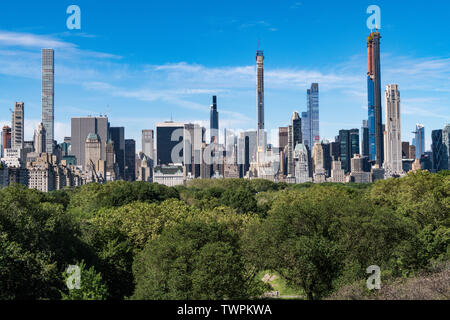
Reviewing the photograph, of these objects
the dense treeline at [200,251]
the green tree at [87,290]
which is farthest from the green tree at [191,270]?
the green tree at [87,290]

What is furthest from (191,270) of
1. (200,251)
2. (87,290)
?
(87,290)

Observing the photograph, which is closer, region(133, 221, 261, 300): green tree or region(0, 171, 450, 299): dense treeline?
region(133, 221, 261, 300): green tree

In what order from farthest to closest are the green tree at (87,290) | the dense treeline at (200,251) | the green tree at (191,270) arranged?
the dense treeline at (200,251) < the green tree at (191,270) < the green tree at (87,290)

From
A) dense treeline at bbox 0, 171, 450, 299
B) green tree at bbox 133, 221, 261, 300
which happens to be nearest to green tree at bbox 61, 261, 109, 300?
dense treeline at bbox 0, 171, 450, 299

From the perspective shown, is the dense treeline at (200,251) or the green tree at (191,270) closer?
the green tree at (191,270)

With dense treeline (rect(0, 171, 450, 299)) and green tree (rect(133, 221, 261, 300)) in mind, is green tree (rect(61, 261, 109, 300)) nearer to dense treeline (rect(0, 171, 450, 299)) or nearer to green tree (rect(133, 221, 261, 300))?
dense treeline (rect(0, 171, 450, 299))

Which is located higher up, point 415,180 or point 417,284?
point 415,180

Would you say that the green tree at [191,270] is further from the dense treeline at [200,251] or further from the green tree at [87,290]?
the green tree at [87,290]

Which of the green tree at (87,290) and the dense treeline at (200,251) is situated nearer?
Result: the green tree at (87,290)

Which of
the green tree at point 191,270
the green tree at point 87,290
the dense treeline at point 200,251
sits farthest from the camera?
the dense treeline at point 200,251
